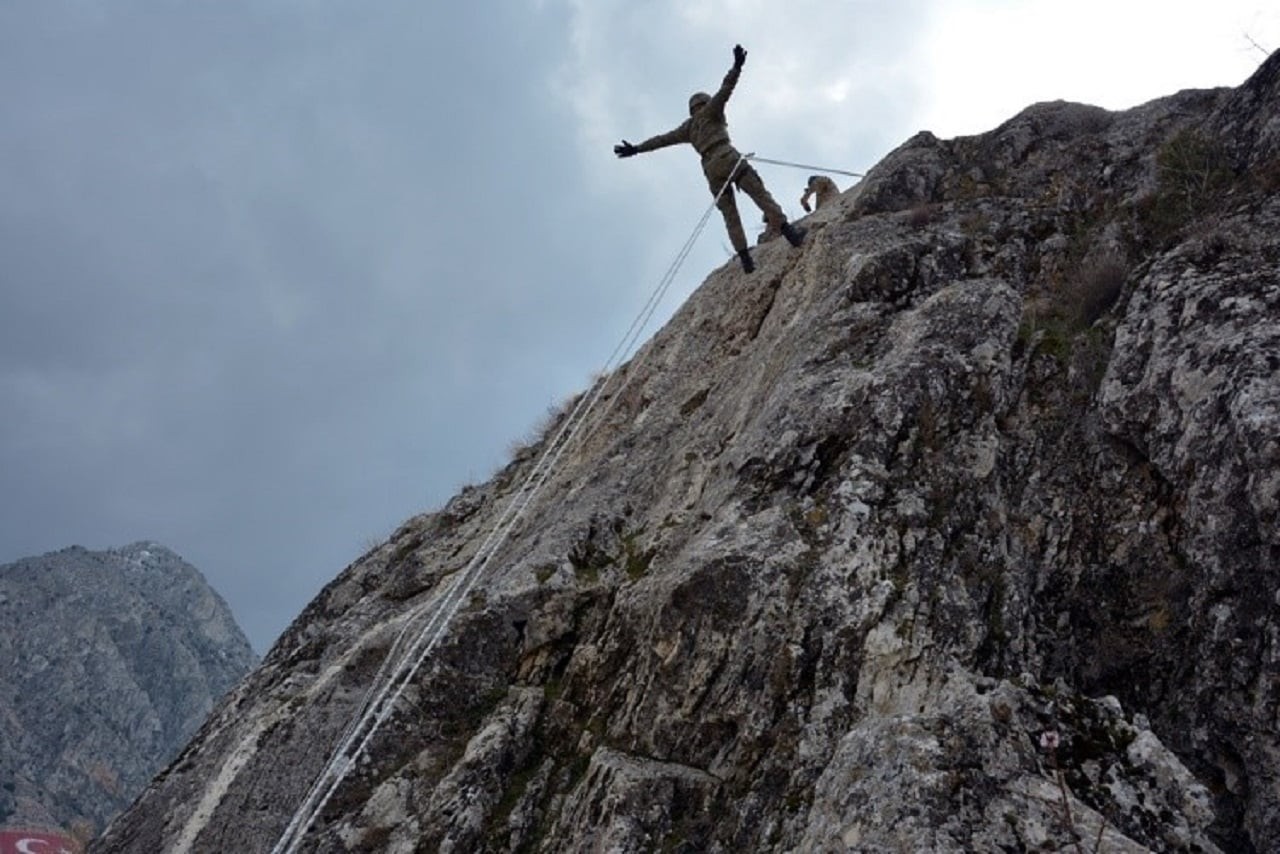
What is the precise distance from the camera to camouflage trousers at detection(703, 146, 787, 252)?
16.7 metres

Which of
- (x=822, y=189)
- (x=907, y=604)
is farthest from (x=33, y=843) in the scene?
(x=907, y=604)

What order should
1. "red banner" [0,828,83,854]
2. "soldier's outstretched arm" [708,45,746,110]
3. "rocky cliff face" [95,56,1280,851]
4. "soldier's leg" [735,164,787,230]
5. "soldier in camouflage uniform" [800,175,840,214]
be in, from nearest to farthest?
"rocky cliff face" [95,56,1280,851] → "soldier's outstretched arm" [708,45,746,110] → "soldier's leg" [735,164,787,230] → "soldier in camouflage uniform" [800,175,840,214] → "red banner" [0,828,83,854]

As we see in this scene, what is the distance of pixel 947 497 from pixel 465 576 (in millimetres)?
6493

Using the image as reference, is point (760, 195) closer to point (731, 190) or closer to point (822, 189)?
point (731, 190)

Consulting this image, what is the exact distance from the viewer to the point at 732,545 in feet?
30.1

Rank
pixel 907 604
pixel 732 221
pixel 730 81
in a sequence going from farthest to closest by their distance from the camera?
pixel 732 221, pixel 730 81, pixel 907 604

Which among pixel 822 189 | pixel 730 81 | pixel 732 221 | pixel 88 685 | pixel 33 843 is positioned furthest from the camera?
pixel 88 685

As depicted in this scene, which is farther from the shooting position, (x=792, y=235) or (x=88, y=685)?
(x=88, y=685)

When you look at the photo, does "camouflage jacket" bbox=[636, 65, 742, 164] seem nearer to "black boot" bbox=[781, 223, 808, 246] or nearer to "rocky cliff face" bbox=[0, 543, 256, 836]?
"black boot" bbox=[781, 223, 808, 246]

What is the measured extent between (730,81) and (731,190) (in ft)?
6.84

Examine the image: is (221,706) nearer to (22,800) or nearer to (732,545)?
(732,545)

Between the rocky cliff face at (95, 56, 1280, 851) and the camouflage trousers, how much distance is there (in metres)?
3.29

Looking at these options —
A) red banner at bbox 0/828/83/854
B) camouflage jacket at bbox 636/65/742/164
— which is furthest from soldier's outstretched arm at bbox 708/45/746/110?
red banner at bbox 0/828/83/854

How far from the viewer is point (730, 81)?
1577 centimetres
